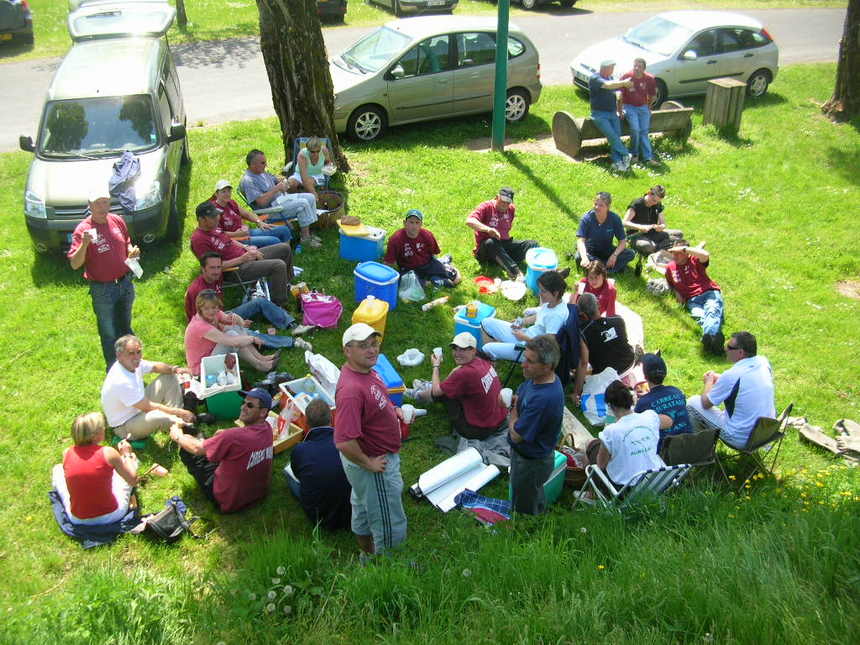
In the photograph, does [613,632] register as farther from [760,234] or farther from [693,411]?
[760,234]

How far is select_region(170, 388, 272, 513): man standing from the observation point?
18.6 feet

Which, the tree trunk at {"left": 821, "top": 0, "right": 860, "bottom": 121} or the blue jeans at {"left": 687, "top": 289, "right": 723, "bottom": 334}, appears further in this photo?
the tree trunk at {"left": 821, "top": 0, "right": 860, "bottom": 121}

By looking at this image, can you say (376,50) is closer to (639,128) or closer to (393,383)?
(639,128)

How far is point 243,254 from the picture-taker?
845 cm

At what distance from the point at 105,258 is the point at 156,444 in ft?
6.14

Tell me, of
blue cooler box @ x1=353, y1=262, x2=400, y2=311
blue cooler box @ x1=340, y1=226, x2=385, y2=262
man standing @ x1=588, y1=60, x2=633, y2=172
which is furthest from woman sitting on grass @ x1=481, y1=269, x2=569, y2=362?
man standing @ x1=588, y1=60, x2=633, y2=172

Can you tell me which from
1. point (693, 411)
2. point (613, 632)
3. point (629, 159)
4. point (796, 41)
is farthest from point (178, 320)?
point (796, 41)

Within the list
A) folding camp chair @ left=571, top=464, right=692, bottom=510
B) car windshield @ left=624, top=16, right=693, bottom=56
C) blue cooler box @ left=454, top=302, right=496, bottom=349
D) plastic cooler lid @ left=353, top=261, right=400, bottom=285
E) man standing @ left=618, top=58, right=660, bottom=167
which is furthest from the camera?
car windshield @ left=624, top=16, right=693, bottom=56

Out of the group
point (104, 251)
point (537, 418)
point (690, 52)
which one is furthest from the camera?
point (690, 52)

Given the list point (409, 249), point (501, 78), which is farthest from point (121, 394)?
point (501, 78)

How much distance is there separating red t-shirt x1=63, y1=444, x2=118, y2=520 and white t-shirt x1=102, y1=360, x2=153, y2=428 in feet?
2.85

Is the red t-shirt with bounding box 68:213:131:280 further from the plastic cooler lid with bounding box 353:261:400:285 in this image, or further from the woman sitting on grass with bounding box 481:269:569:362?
the woman sitting on grass with bounding box 481:269:569:362

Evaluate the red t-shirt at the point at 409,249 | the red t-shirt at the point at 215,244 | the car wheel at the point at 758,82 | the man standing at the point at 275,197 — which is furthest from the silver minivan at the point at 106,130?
the car wheel at the point at 758,82

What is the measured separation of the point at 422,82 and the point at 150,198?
5.80 m
